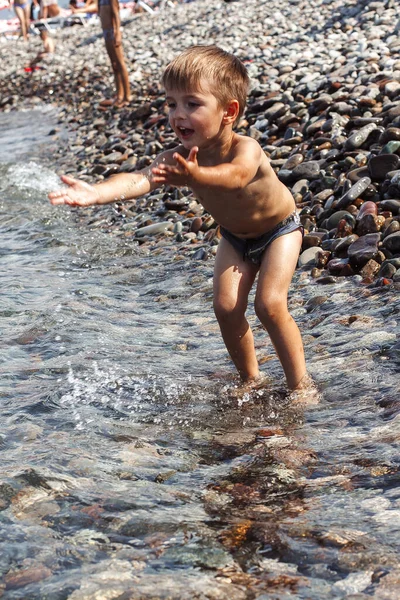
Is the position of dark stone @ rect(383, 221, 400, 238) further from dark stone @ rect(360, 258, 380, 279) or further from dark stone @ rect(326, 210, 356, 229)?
dark stone @ rect(326, 210, 356, 229)

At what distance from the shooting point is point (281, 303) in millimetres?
4059

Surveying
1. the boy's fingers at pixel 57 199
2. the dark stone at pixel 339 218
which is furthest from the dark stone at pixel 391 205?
the boy's fingers at pixel 57 199

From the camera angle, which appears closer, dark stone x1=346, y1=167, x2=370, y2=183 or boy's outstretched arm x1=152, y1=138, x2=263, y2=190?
boy's outstretched arm x1=152, y1=138, x2=263, y2=190

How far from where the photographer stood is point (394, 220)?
5898 millimetres

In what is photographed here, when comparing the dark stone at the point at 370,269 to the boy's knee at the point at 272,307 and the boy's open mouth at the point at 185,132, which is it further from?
the boy's open mouth at the point at 185,132

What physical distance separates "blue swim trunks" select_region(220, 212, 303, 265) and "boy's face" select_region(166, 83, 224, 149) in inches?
25.4

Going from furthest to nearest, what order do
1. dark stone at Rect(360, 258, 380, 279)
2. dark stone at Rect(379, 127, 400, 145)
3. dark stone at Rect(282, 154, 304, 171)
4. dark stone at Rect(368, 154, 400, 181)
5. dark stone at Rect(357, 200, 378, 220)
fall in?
1. dark stone at Rect(282, 154, 304, 171)
2. dark stone at Rect(379, 127, 400, 145)
3. dark stone at Rect(368, 154, 400, 181)
4. dark stone at Rect(357, 200, 378, 220)
5. dark stone at Rect(360, 258, 380, 279)

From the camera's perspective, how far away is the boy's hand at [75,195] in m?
3.28

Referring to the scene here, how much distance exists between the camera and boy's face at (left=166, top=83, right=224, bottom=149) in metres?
3.72

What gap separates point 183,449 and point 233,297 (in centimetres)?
89

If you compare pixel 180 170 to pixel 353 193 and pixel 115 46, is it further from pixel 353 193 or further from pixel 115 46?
pixel 115 46

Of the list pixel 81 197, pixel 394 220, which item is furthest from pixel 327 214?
pixel 81 197

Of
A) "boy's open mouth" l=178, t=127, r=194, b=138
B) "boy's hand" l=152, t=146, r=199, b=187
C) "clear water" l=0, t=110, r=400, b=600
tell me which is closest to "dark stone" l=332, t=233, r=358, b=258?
"clear water" l=0, t=110, r=400, b=600

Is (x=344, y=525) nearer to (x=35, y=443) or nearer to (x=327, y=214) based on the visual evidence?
(x=35, y=443)
